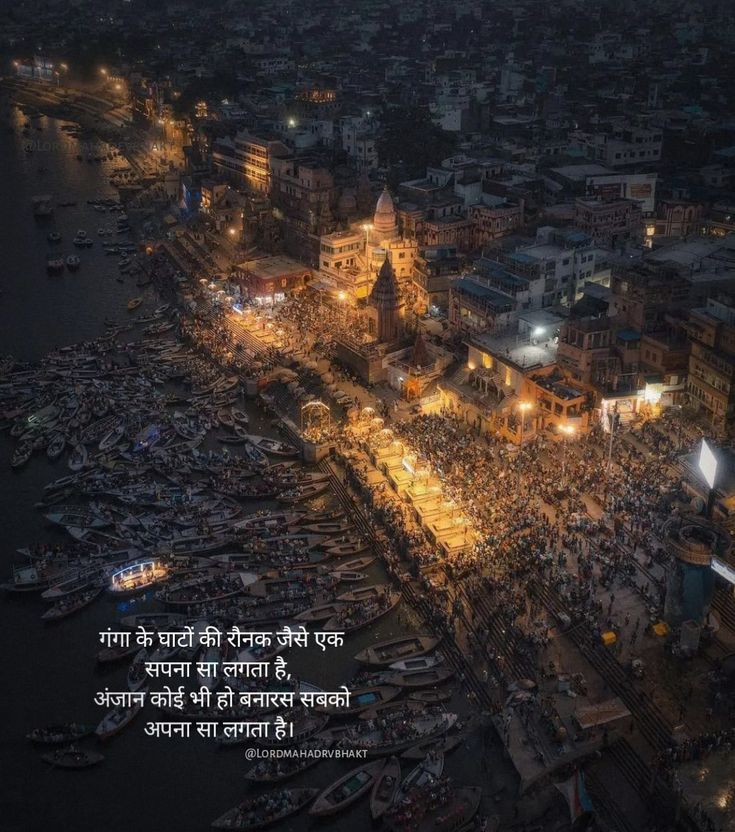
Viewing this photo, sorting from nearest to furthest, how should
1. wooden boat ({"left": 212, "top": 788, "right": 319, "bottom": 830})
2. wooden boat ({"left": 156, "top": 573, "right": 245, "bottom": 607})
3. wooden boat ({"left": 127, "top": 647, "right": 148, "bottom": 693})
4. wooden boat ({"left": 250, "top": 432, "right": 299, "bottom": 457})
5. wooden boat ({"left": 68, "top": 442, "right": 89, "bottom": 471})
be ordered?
1. wooden boat ({"left": 212, "top": 788, "right": 319, "bottom": 830})
2. wooden boat ({"left": 127, "top": 647, "right": 148, "bottom": 693})
3. wooden boat ({"left": 156, "top": 573, "right": 245, "bottom": 607})
4. wooden boat ({"left": 68, "top": 442, "right": 89, "bottom": 471})
5. wooden boat ({"left": 250, "top": 432, "right": 299, "bottom": 457})

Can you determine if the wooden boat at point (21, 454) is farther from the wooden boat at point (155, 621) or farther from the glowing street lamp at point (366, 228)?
the glowing street lamp at point (366, 228)

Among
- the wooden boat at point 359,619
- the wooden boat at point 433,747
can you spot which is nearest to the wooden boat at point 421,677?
the wooden boat at point 433,747

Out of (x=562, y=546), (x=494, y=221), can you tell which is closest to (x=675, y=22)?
(x=494, y=221)

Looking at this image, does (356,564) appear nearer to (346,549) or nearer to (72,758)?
(346,549)

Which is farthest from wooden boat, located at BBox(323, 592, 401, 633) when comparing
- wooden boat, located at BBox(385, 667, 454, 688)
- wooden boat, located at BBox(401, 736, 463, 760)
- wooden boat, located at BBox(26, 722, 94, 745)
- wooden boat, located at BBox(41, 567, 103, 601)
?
wooden boat, located at BBox(41, 567, 103, 601)

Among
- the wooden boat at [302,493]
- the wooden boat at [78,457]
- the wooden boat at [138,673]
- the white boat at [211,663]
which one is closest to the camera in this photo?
the white boat at [211,663]

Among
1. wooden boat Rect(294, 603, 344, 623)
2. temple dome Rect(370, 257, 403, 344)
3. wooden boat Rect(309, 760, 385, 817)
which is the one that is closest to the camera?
wooden boat Rect(309, 760, 385, 817)

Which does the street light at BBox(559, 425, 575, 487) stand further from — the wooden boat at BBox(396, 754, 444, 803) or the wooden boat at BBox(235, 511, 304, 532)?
the wooden boat at BBox(396, 754, 444, 803)
